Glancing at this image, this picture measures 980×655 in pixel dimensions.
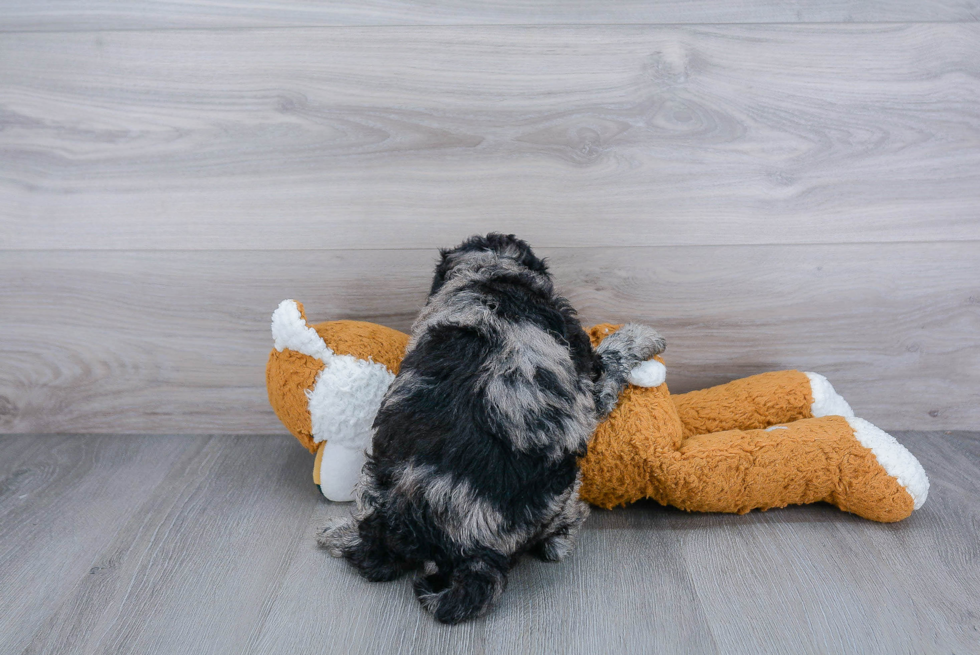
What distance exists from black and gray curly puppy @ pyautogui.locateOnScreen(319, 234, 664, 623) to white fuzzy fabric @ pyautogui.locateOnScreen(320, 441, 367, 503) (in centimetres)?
15

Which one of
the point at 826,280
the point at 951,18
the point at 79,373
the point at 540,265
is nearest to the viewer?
the point at 540,265

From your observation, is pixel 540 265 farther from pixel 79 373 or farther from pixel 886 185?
pixel 79 373

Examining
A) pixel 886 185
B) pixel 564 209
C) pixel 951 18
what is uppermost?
pixel 951 18

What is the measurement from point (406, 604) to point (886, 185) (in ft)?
4.14

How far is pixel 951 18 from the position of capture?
4.48 feet

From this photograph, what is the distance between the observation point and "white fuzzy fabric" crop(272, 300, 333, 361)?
1253mm

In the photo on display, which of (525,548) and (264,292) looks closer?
(525,548)

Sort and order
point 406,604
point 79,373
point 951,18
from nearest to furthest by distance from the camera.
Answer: point 406,604 → point 951,18 → point 79,373

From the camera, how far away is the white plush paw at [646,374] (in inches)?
48.2

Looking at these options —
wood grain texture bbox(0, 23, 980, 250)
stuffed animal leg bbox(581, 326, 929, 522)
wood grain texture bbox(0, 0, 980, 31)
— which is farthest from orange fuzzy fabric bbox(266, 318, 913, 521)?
wood grain texture bbox(0, 0, 980, 31)

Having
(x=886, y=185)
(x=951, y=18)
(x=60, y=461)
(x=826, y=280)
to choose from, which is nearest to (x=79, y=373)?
(x=60, y=461)

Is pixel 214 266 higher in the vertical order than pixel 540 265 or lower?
lower

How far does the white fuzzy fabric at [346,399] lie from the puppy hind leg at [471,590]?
0.33m

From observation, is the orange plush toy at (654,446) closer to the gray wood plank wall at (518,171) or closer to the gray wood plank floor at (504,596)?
the gray wood plank floor at (504,596)
